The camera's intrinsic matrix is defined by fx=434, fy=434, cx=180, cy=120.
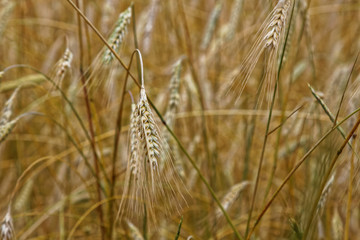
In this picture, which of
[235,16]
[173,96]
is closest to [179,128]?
[235,16]

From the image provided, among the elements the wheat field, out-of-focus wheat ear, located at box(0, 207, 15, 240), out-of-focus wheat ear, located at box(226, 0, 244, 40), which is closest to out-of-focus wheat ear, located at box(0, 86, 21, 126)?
the wheat field

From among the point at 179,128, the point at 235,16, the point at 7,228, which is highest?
the point at 235,16

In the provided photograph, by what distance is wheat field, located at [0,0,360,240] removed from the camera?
40.6 inches

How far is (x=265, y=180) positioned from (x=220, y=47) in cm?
57

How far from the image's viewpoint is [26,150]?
2049mm

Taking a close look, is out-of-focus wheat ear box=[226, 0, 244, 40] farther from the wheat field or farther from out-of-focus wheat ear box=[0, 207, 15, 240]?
out-of-focus wheat ear box=[0, 207, 15, 240]

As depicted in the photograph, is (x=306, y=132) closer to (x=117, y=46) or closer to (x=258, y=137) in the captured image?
(x=258, y=137)

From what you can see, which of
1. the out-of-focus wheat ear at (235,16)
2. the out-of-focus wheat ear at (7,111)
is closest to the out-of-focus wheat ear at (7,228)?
the out-of-focus wheat ear at (7,111)

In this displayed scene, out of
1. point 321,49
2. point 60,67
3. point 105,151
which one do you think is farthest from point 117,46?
point 321,49

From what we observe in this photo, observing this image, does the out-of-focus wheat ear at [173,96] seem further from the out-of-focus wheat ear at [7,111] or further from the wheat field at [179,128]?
the out-of-focus wheat ear at [7,111]

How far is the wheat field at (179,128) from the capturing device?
103cm

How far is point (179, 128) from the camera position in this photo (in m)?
1.97

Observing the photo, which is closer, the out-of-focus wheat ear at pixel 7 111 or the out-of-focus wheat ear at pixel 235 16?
the out-of-focus wheat ear at pixel 7 111

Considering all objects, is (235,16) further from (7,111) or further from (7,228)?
(7,228)
